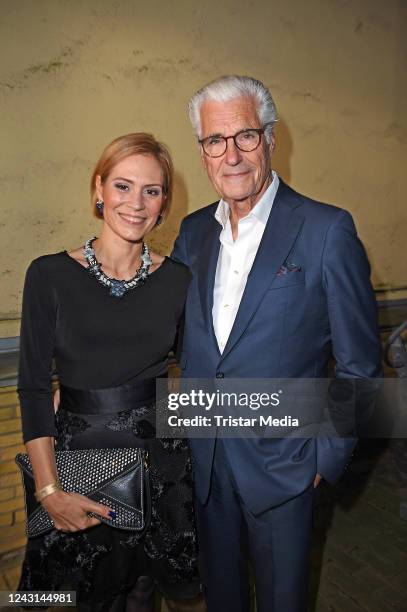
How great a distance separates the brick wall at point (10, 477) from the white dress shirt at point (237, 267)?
1768mm

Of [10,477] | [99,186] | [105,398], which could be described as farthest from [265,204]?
[10,477]

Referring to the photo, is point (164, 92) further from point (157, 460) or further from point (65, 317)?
point (157, 460)

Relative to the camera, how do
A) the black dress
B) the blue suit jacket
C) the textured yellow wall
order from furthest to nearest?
the textured yellow wall → the black dress → the blue suit jacket

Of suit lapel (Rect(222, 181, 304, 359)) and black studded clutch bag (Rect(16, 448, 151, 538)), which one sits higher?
suit lapel (Rect(222, 181, 304, 359))

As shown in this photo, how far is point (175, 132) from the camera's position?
10.3 ft

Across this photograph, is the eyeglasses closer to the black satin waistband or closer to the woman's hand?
the black satin waistband

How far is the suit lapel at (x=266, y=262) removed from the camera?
1.58 m

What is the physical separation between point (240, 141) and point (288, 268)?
0.53 m

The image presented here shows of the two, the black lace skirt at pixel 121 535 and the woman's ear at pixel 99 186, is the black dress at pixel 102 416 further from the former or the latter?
the woman's ear at pixel 99 186

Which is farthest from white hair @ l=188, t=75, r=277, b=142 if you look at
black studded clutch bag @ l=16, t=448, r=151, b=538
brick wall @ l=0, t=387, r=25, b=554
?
brick wall @ l=0, t=387, r=25, b=554

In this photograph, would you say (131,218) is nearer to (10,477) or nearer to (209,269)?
(209,269)

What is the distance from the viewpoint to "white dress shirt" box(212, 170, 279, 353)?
169 cm

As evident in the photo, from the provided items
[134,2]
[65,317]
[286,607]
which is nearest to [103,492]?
[65,317]

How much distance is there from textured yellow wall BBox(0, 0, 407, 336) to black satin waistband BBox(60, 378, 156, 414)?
4.37 feet
